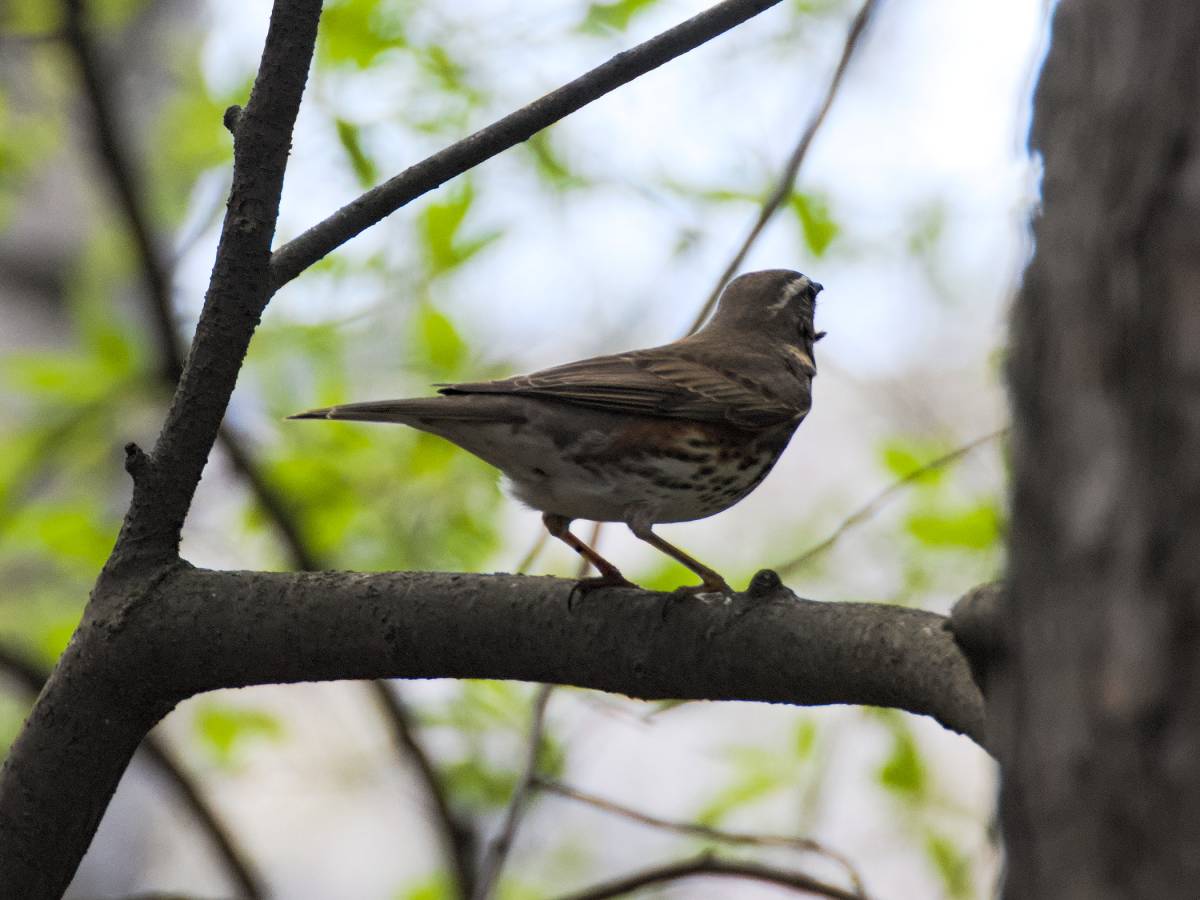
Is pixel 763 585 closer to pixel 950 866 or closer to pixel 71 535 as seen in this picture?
pixel 950 866

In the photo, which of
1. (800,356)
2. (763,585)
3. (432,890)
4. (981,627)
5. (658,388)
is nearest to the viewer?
(981,627)

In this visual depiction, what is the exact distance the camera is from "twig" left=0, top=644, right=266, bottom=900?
5379 mm

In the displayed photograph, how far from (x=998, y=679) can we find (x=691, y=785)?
10.2m

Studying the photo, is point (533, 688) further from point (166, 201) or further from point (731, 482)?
point (166, 201)

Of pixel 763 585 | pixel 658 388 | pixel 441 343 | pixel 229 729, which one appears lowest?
pixel 763 585

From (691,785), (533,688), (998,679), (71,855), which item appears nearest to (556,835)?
(691,785)

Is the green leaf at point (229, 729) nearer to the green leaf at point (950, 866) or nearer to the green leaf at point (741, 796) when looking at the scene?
the green leaf at point (741, 796)

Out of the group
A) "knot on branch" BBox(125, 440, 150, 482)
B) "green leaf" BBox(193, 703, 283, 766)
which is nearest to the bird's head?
"green leaf" BBox(193, 703, 283, 766)

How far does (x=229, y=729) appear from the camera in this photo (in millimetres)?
6852

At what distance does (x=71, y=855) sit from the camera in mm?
2992

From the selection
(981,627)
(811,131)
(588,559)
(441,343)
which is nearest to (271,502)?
(441,343)

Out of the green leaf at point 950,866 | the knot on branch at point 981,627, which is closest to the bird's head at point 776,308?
the green leaf at point 950,866

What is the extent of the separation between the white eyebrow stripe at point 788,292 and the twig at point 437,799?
2.51m

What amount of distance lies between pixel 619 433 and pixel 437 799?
2220 millimetres
